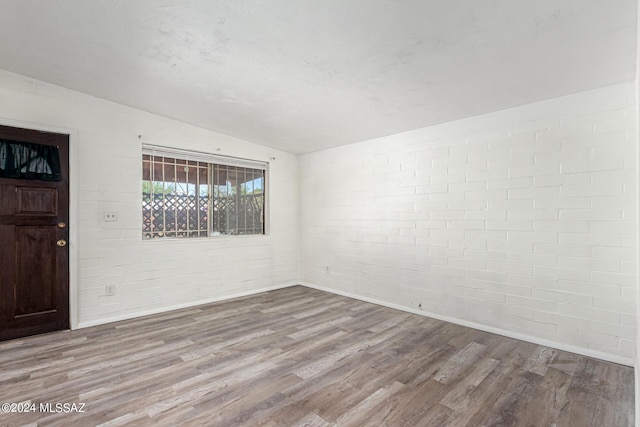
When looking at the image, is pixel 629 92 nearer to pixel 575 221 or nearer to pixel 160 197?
pixel 575 221

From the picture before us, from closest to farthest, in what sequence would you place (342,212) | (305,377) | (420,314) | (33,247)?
(305,377) → (33,247) → (420,314) → (342,212)

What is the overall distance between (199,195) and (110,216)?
1.23 metres

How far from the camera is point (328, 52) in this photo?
2572 mm

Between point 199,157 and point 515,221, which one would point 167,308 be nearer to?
point 199,157

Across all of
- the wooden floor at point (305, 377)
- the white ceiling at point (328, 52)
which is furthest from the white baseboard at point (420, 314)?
the white ceiling at point (328, 52)

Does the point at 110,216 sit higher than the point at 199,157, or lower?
lower

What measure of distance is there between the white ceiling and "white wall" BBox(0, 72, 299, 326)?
30 cm

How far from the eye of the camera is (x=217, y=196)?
5012mm

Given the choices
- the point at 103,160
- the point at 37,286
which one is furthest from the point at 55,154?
the point at 37,286

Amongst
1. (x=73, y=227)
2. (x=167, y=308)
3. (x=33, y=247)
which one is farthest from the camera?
(x=167, y=308)

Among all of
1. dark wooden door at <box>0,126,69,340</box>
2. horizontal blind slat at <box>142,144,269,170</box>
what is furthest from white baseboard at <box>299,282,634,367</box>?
A: dark wooden door at <box>0,126,69,340</box>

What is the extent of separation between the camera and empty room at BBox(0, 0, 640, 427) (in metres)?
2.18

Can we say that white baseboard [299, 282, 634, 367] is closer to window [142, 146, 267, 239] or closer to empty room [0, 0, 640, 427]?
empty room [0, 0, 640, 427]

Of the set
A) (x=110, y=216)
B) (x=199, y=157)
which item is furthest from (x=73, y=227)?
(x=199, y=157)
